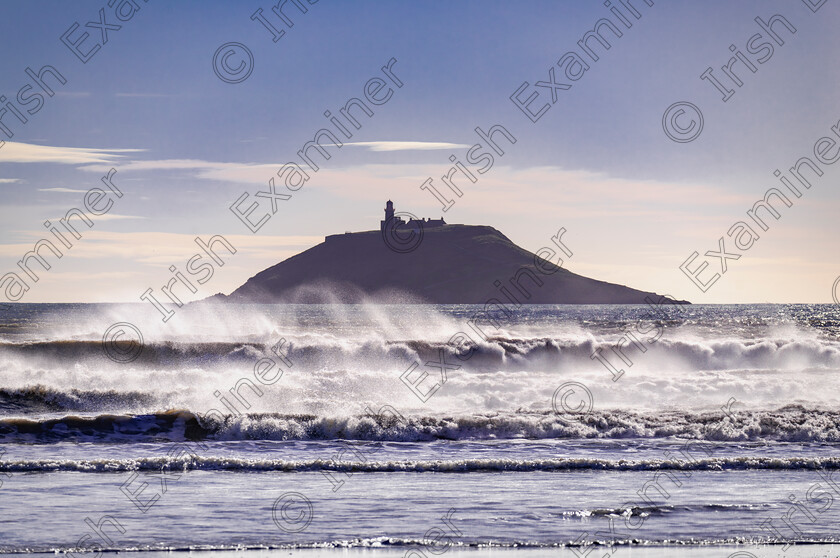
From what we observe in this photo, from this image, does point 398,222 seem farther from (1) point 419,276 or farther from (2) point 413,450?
(2) point 413,450

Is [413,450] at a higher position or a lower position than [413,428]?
lower

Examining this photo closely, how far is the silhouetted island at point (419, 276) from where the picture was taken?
142250 millimetres

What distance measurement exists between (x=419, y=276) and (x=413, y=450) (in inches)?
5205

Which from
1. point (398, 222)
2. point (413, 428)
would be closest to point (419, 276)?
point (398, 222)

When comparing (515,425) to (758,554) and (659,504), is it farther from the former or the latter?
(758,554)

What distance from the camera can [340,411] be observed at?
20.0m

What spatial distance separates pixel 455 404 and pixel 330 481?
31.9ft

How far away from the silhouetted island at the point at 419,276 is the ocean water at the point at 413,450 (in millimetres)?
102121

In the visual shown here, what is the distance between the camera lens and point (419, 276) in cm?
14888

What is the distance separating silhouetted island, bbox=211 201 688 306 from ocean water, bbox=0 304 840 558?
335 feet

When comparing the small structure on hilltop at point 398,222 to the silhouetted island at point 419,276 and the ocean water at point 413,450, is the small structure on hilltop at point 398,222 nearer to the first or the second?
the silhouetted island at point 419,276

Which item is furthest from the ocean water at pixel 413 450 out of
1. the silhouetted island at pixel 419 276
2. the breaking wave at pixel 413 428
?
the silhouetted island at pixel 419 276

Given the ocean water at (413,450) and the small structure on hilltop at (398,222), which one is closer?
the ocean water at (413,450)

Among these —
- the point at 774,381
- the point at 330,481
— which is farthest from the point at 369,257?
the point at 330,481
